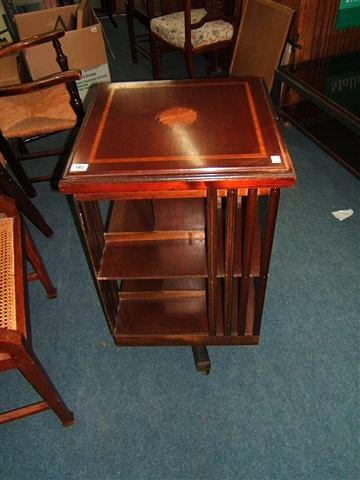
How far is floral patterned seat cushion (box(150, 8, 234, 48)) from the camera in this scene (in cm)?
260

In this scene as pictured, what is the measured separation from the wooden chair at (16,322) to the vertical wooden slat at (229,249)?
60cm

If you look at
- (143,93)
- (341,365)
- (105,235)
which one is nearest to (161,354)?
(105,235)

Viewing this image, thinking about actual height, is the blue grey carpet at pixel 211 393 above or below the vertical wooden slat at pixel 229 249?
below

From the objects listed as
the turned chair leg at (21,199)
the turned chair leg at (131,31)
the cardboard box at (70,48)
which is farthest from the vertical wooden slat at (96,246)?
the turned chair leg at (131,31)

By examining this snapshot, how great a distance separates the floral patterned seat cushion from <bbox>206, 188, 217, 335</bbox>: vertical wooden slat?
6.56ft

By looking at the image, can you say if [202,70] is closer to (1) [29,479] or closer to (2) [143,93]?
(2) [143,93]

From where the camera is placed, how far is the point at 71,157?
41.7 inches

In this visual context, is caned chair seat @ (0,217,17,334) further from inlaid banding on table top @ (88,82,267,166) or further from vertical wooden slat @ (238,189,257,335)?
vertical wooden slat @ (238,189,257,335)

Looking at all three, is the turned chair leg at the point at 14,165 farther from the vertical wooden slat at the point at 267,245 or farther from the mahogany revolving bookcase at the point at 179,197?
the vertical wooden slat at the point at 267,245

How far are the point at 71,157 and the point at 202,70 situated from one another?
2.82 m

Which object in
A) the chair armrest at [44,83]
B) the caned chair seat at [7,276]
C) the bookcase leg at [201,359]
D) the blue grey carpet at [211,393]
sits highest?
the chair armrest at [44,83]

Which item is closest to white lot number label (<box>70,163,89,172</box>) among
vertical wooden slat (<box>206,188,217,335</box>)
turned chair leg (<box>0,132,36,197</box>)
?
vertical wooden slat (<box>206,188,217,335</box>)

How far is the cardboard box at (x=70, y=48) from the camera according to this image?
2.61 m

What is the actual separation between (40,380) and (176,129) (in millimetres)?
838
